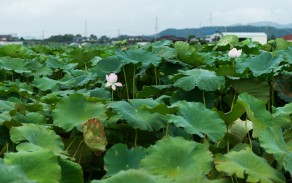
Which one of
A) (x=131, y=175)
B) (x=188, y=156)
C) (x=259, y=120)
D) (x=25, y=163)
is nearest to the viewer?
(x=131, y=175)

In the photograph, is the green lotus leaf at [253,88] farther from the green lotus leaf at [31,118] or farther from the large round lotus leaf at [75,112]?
the green lotus leaf at [31,118]

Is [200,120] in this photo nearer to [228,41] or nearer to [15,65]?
[15,65]

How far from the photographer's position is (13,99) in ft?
6.12

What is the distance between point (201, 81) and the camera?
1.64 metres

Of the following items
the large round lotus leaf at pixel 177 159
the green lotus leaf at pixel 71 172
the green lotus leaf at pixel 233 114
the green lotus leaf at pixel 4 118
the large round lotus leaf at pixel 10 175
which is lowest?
the green lotus leaf at pixel 71 172

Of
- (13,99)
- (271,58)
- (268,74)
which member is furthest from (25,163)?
(271,58)

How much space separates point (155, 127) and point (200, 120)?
13 cm

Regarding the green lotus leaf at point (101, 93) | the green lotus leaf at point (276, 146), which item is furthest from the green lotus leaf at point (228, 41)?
the green lotus leaf at point (276, 146)

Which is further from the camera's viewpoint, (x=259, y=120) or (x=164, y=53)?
(x=164, y=53)

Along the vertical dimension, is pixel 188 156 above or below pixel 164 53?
below

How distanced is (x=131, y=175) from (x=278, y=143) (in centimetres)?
52

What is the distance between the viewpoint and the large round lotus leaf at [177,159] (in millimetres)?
1015

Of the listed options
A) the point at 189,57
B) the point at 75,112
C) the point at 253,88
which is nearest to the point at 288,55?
the point at 253,88

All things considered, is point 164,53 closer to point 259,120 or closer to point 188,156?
point 259,120
